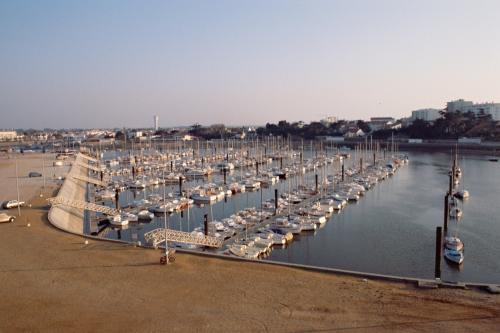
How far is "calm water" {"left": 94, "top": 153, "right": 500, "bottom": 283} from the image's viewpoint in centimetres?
1493

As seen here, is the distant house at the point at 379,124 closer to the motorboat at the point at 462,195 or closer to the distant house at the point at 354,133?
the distant house at the point at 354,133

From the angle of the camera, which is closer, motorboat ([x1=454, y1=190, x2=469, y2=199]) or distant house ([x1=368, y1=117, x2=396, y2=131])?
motorboat ([x1=454, y1=190, x2=469, y2=199])

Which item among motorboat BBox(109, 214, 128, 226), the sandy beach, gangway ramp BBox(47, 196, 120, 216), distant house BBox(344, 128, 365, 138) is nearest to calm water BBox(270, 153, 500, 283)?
the sandy beach

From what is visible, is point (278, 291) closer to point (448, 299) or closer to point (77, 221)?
point (448, 299)

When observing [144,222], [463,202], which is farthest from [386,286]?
[463,202]

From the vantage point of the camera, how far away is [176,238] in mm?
13578

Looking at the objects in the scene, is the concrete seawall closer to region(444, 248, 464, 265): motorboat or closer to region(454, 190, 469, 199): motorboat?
region(444, 248, 464, 265): motorboat

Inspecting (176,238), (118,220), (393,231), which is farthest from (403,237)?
(118,220)

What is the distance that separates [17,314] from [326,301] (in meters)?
6.02

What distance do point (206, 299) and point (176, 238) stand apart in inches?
203

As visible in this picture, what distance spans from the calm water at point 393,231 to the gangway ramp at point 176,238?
2.39m

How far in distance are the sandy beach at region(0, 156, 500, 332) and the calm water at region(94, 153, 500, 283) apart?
5.60m

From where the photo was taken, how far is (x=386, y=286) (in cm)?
952

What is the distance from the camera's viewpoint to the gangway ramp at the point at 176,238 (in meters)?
12.8
